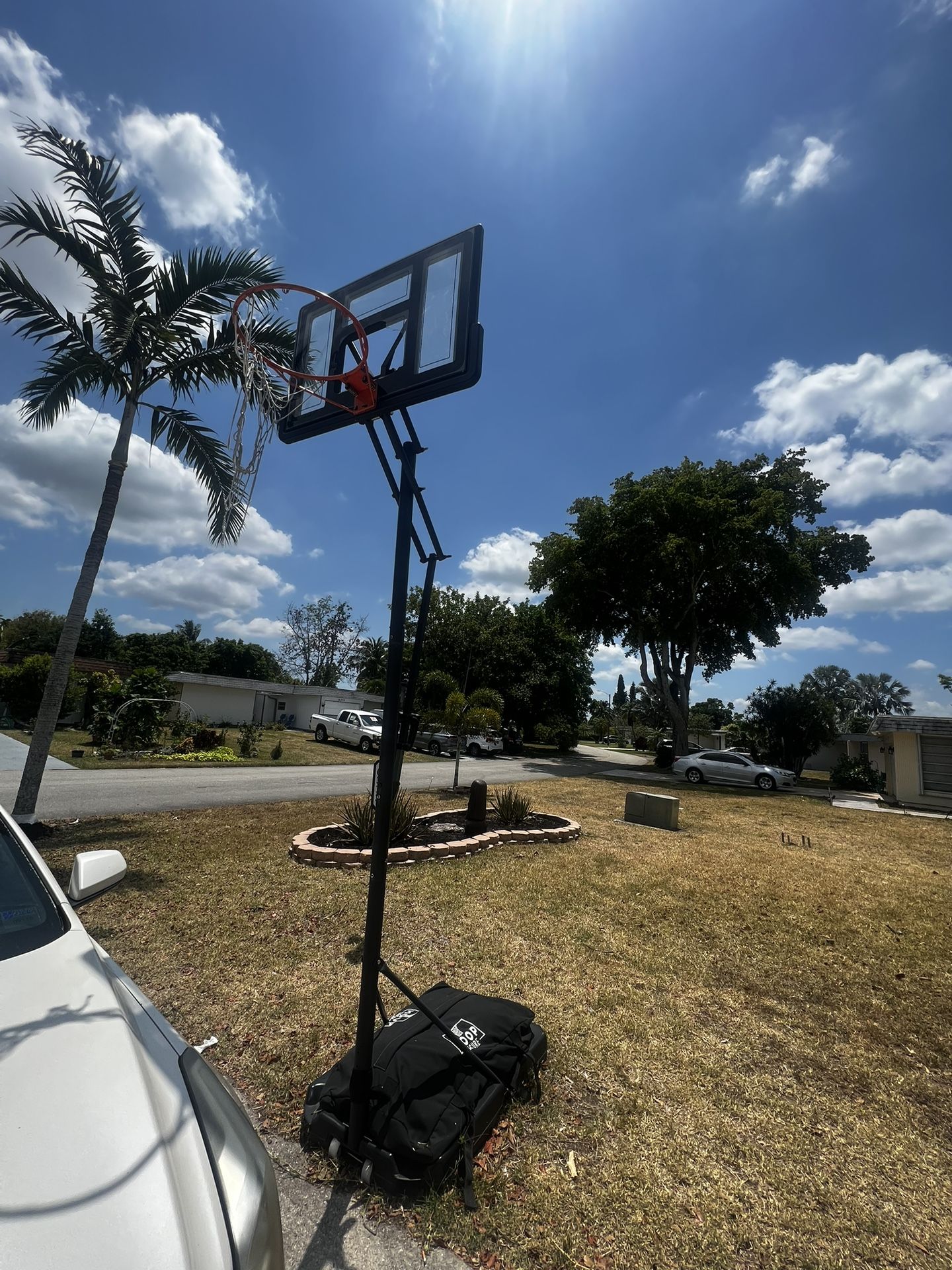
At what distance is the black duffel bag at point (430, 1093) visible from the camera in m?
2.10

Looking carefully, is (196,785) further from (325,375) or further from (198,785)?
(325,375)

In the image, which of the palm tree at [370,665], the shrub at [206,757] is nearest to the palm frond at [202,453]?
the shrub at [206,757]

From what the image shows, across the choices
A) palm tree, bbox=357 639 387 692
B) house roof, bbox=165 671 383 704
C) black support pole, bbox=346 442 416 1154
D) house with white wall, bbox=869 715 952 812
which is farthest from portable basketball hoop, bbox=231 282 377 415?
palm tree, bbox=357 639 387 692

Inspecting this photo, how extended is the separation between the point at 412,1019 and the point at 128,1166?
1750 millimetres

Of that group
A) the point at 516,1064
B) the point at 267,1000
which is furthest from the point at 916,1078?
the point at 267,1000

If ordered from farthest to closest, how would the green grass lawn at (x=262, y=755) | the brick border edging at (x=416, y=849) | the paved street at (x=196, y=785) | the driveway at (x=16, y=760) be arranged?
the green grass lawn at (x=262, y=755) → the driveway at (x=16, y=760) → the paved street at (x=196, y=785) → the brick border edging at (x=416, y=849)

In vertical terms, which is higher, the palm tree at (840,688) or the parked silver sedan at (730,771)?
the palm tree at (840,688)

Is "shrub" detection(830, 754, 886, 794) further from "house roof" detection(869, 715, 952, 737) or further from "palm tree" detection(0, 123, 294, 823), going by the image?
"palm tree" detection(0, 123, 294, 823)

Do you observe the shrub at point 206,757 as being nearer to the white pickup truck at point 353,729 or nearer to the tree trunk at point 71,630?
the white pickup truck at point 353,729

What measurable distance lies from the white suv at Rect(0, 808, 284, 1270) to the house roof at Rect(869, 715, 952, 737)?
18.2 metres

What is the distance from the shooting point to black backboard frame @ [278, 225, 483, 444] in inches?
101

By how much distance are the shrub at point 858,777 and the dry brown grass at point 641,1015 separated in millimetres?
15059

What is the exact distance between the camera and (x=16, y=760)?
13312mm

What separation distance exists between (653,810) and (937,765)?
35.6 ft
